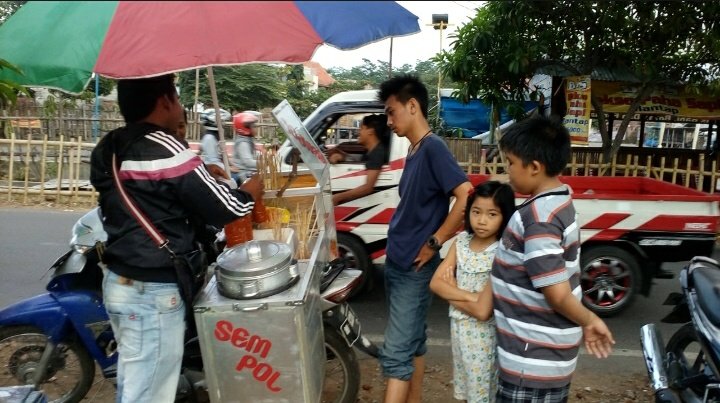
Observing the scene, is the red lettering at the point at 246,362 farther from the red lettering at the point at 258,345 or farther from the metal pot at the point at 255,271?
the metal pot at the point at 255,271

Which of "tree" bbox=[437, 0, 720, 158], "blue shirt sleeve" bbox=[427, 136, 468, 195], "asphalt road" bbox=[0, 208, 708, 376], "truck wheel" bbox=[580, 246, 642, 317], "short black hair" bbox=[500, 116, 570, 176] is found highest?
"tree" bbox=[437, 0, 720, 158]

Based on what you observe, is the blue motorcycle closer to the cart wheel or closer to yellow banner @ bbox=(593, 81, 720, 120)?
the cart wheel

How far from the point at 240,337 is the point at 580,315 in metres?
1.26

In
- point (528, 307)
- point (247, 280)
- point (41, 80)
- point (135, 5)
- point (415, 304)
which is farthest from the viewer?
point (415, 304)

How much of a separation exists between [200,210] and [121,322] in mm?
537

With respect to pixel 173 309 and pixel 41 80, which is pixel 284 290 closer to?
pixel 173 309

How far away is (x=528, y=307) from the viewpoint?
210cm

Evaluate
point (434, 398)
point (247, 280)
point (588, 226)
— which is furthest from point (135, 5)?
point (588, 226)

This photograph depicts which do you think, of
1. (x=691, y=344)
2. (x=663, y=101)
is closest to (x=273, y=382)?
(x=691, y=344)

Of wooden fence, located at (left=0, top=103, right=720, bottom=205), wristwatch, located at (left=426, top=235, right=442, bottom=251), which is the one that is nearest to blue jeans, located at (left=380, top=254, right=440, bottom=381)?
wristwatch, located at (left=426, top=235, right=442, bottom=251)

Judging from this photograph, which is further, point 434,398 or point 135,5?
point 434,398

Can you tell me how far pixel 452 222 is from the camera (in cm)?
264

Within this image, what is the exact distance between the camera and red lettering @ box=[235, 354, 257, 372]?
2.29 meters

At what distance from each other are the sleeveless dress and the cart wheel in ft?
2.24
